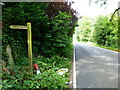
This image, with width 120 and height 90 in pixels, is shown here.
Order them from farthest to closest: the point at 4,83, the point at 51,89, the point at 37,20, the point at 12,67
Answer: the point at 37,20, the point at 12,67, the point at 51,89, the point at 4,83

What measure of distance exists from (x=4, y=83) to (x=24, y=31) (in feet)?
13.0

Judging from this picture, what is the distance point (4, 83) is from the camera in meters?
3.09

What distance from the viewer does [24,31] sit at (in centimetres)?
648

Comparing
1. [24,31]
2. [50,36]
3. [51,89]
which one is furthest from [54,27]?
[51,89]

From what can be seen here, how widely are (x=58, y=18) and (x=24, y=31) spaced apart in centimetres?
234

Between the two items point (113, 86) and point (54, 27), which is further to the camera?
point (54, 27)

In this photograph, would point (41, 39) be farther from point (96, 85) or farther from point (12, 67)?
point (96, 85)

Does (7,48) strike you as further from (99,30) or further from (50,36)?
(99,30)

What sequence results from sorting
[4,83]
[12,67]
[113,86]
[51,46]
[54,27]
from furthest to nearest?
1. [51,46]
2. [54,27]
3. [12,67]
4. [113,86]
5. [4,83]

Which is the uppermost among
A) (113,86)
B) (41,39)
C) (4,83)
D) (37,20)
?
(37,20)

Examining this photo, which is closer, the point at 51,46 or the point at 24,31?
the point at 24,31

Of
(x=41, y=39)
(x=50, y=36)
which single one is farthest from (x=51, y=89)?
(x=41, y=39)

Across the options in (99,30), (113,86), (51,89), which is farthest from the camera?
(99,30)

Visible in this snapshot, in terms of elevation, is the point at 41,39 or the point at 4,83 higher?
the point at 41,39
